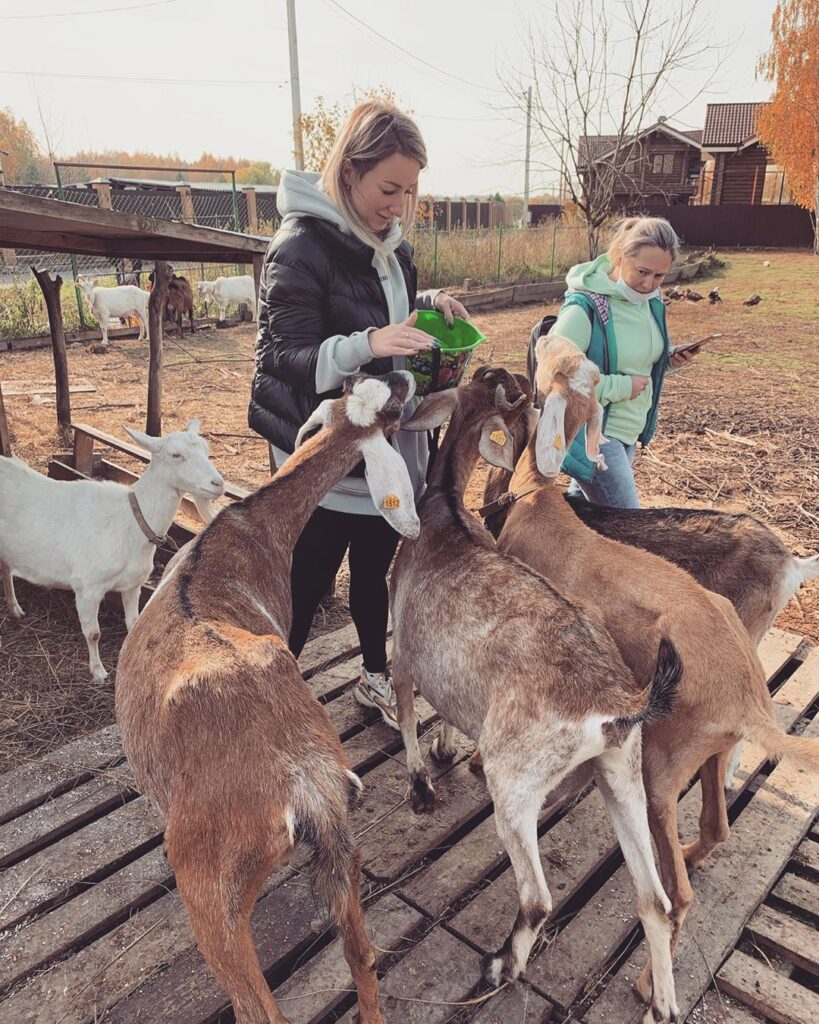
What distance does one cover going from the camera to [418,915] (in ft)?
7.89

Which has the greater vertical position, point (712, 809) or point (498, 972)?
point (712, 809)

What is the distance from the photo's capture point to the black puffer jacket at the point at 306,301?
8.32ft

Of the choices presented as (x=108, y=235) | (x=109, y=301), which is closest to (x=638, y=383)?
(x=108, y=235)

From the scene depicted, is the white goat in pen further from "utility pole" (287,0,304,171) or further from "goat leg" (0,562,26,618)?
"utility pole" (287,0,304,171)

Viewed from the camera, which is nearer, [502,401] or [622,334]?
[502,401]

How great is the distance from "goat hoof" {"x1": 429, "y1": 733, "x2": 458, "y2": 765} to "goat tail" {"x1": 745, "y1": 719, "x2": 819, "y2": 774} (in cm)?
128

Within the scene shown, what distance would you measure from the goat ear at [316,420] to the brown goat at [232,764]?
A: 0.61 meters

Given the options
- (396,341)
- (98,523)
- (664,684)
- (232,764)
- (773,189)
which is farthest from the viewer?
(773,189)

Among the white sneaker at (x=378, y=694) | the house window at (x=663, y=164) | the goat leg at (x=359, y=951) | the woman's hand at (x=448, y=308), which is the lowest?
the white sneaker at (x=378, y=694)

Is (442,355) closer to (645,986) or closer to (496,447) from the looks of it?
(496,447)

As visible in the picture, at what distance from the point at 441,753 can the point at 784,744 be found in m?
1.39

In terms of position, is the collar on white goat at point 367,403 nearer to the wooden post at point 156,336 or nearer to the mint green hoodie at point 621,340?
the mint green hoodie at point 621,340

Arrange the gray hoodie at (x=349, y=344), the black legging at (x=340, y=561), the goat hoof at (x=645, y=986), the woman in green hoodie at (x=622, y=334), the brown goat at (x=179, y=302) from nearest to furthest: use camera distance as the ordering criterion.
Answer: the goat hoof at (x=645, y=986) < the gray hoodie at (x=349, y=344) < the black legging at (x=340, y=561) < the woman in green hoodie at (x=622, y=334) < the brown goat at (x=179, y=302)

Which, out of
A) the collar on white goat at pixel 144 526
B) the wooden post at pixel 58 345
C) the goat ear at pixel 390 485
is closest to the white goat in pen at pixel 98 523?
the collar on white goat at pixel 144 526
